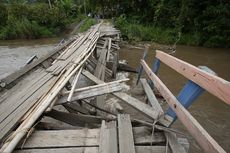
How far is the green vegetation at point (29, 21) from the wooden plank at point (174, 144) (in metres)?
18.8

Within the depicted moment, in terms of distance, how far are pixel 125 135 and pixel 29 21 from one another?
66.4 ft

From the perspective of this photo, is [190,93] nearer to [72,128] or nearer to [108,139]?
[108,139]

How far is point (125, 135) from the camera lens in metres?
2.87

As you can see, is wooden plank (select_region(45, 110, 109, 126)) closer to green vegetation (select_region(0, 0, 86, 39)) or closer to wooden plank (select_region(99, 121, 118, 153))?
wooden plank (select_region(99, 121, 118, 153))

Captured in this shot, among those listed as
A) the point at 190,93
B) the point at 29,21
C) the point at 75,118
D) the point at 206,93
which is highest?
the point at 190,93

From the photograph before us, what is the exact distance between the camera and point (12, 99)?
3756 mm

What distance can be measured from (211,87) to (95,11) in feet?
88.2

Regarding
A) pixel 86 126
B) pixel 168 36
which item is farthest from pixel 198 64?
pixel 86 126

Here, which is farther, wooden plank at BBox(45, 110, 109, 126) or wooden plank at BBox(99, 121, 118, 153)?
wooden plank at BBox(45, 110, 109, 126)

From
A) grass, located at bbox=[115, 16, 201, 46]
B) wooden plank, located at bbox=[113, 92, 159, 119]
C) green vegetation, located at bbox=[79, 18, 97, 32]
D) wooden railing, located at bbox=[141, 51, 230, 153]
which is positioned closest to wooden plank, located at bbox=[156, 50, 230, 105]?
wooden railing, located at bbox=[141, 51, 230, 153]

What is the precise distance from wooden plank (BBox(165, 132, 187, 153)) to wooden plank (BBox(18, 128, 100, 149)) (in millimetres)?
768

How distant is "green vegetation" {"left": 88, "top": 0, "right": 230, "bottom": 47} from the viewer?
15586 mm

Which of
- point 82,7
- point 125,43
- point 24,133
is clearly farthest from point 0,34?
point 24,133

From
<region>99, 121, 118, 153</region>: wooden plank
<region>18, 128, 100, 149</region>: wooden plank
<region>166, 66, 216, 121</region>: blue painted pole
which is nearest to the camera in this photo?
<region>99, 121, 118, 153</region>: wooden plank
